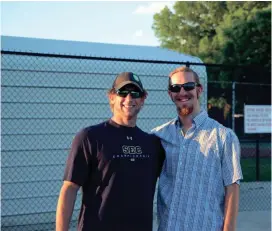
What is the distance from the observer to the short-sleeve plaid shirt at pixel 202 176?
2754 millimetres

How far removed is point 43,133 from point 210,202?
12.7 ft

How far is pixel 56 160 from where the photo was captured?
6.30m

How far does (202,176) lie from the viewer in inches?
109

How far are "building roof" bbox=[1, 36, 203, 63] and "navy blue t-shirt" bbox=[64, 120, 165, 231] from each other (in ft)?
13.5

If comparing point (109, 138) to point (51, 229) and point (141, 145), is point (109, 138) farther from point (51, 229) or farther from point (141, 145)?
point (51, 229)

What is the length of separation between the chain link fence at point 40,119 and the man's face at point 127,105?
3197 millimetres

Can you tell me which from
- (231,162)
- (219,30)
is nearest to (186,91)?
(231,162)

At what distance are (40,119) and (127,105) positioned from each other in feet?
12.0

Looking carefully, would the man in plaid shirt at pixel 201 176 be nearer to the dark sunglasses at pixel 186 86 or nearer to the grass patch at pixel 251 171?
the dark sunglasses at pixel 186 86

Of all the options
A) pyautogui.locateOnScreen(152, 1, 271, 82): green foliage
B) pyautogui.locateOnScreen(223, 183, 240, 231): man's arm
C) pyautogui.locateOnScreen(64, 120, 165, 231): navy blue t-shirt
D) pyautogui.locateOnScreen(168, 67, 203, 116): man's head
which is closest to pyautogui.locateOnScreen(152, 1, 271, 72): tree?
pyautogui.locateOnScreen(152, 1, 271, 82): green foliage

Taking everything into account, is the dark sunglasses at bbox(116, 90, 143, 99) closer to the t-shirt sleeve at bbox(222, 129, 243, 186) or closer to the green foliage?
the t-shirt sleeve at bbox(222, 129, 243, 186)

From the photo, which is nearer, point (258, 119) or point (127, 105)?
point (127, 105)

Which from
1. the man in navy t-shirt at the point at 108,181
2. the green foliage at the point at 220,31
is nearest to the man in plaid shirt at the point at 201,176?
the man in navy t-shirt at the point at 108,181

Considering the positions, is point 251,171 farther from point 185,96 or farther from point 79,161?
point 79,161
